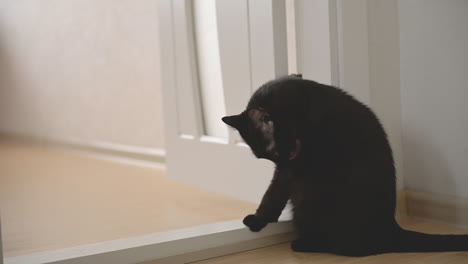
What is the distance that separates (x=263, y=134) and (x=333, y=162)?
16 cm

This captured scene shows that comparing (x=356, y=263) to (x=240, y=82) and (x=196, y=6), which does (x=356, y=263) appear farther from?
(x=196, y=6)

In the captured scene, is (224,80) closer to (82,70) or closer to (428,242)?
(428,242)

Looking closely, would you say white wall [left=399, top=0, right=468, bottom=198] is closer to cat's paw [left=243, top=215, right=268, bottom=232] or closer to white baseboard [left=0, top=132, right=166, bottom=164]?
cat's paw [left=243, top=215, right=268, bottom=232]

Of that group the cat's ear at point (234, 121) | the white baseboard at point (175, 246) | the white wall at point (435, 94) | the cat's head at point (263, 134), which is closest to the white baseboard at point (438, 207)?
the white wall at point (435, 94)

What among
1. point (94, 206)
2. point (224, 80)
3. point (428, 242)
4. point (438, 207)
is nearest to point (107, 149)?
point (94, 206)

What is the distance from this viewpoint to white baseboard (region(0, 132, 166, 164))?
2805 millimetres

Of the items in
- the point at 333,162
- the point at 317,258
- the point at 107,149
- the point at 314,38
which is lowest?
the point at 107,149

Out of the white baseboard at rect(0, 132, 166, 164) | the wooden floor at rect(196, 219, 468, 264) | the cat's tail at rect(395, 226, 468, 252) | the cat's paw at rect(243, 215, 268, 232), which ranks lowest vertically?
the white baseboard at rect(0, 132, 166, 164)

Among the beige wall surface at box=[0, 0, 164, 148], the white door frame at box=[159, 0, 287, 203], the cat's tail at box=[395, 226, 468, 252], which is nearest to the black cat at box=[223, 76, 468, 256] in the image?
the cat's tail at box=[395, 226, 468, 252]

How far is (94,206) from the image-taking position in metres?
1.93

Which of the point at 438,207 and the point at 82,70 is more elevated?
the point at 82,70

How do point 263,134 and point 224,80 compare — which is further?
point 224,80

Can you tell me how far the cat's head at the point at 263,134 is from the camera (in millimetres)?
1094

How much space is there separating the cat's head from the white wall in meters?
0.45
